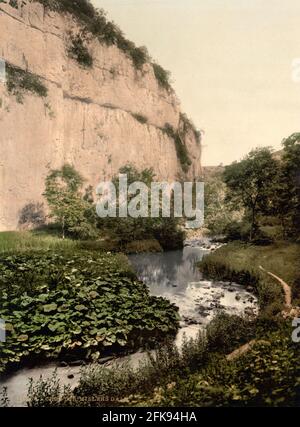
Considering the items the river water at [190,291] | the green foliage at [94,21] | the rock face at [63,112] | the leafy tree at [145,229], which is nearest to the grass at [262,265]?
the river water at [190,291]

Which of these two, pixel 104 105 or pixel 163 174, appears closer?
pixel 104 105

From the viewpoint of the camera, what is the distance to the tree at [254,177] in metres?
25.0

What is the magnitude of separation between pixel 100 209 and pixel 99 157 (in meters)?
10.6

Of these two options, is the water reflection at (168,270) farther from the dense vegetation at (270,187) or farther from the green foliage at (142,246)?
the dense vegetation at (270,187)

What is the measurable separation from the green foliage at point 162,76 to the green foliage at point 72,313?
36.5 m

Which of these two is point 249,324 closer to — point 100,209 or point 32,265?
point 32,265

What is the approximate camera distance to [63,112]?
100 feet

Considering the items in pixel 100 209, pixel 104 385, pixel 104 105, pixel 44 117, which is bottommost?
pixel 104 385

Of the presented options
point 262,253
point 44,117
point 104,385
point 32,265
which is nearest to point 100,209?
point 44,117

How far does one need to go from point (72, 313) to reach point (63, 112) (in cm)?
2535

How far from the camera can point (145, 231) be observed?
23953mm

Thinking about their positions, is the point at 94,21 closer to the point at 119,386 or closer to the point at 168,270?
the point at 168,270

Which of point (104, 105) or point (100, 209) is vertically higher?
point (104, 105)

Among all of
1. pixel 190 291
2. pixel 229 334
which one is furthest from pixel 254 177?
pixel 229 334
